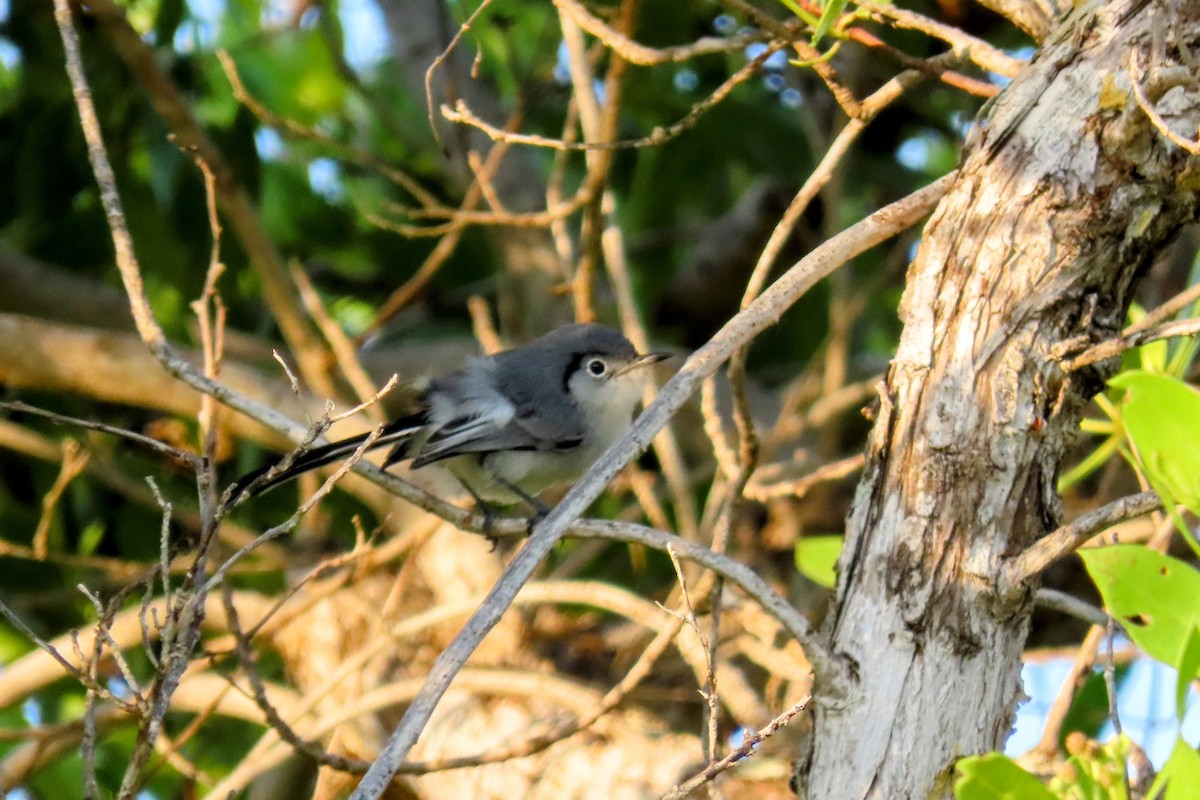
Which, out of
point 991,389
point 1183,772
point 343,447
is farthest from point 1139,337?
point 343,447

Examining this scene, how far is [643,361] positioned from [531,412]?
355mm

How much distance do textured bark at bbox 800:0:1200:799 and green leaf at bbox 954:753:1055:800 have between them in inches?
13.4

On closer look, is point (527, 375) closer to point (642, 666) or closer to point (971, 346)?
point (642, 666)

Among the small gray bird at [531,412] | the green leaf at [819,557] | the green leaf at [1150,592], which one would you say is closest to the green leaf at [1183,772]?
the green leaf at [1150,592]

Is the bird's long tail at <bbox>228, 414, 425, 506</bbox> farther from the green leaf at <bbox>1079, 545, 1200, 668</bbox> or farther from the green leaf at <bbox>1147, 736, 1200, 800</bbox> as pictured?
the green leaf at <bbox>1147, 736, 1200, 800</bbox>

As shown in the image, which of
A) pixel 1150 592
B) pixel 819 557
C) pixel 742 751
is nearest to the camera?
pixel 1150 592

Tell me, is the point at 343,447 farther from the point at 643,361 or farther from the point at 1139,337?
the point at 1139,337

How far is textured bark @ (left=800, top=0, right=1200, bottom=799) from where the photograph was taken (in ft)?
6.07

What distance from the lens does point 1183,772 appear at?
1328 millimetres

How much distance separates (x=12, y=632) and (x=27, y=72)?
2.02 m

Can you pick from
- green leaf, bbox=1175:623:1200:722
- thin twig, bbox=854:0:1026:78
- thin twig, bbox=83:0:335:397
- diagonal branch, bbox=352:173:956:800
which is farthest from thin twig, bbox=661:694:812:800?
thin twig, bbox=83:0:335:397

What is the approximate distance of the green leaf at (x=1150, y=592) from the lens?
1.52m

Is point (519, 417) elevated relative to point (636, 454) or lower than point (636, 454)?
elevated

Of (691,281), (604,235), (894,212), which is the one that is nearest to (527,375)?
(604,235)
